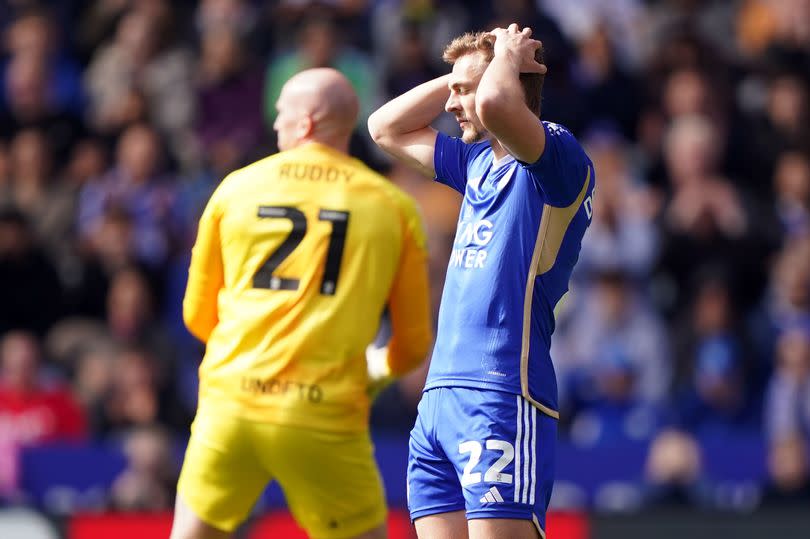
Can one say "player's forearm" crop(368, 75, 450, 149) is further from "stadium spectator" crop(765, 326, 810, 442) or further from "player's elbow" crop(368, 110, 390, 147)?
"stadium spectator" crop(765, 326, 810, 442)

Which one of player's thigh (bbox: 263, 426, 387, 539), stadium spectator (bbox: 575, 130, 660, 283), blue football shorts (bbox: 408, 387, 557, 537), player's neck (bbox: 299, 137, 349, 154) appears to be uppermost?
player's neck (bbox: 299, 137, 349, 154)

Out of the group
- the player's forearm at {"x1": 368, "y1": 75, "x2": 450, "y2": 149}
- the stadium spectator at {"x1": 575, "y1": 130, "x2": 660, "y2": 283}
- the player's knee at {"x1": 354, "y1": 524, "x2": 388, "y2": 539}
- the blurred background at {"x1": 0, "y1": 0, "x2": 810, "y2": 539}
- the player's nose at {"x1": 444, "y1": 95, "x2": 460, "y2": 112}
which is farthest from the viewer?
the stadium spectator at {"x1": 575, "y1": 130, "x2": 660, "y2": 283}

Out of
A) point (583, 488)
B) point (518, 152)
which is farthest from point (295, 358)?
point (583, 488)

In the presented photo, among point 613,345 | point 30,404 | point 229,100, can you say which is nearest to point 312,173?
point 613,345

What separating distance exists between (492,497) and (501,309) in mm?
651

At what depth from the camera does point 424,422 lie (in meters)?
5.66

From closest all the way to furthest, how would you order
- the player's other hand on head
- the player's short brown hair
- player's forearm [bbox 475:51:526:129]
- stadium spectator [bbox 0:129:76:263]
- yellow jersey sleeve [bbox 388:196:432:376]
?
player's forearm [bbox 475:51:526:129] → the player's other hand on head → the player's short brown hair → yellow jersey sleeve [bbox 388:196:432:376] → stadium spectator [bbox 0:129:76:263]

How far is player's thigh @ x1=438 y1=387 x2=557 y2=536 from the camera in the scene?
533 cm

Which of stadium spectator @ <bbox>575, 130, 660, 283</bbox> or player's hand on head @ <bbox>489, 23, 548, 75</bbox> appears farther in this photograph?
stadium spectator @ <bbox>575, 130, 660, 283</bbox>

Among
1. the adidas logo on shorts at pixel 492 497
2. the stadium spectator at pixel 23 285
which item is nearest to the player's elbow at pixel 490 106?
the adidas logo on shorts at pixel 492 497

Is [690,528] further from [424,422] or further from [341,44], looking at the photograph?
[341,44]

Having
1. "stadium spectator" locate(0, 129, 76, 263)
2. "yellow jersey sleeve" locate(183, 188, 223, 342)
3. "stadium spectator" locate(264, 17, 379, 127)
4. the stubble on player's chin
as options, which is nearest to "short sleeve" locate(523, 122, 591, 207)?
the stubble on player's chin

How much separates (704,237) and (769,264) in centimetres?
55

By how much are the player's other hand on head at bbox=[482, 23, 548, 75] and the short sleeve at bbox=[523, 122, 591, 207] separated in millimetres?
212
